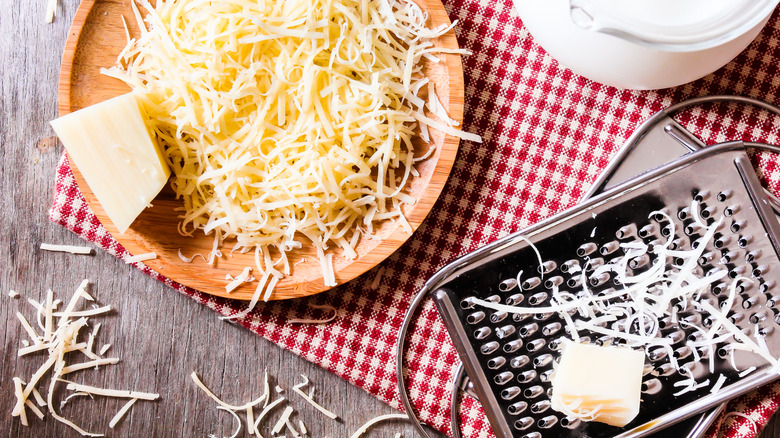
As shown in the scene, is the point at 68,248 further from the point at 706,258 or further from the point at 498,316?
the point at 706,258

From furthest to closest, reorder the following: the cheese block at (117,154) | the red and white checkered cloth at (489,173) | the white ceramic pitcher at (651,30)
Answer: the red and white checkered cloth at (489,173) < the cheese block at (117,154) < the white ceramic pitcher at (651,30)

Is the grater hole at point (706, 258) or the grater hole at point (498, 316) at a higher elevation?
the grater hole at point (706, 258)

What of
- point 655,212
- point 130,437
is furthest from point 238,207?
point 655,212

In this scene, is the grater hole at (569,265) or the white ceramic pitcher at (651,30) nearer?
the white ceramic pitcher at (651,30)

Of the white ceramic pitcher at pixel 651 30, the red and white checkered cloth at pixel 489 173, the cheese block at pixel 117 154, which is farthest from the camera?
the red and white checkered cloth at pixel 489 173

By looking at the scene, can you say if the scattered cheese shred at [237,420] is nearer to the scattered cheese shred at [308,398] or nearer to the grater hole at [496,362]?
the scattered cheese shred at [308,398]

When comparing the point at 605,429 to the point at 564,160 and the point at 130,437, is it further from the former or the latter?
the point at 130,437

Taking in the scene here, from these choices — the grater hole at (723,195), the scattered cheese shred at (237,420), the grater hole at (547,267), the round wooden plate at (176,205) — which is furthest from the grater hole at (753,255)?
the scattered cheese shred at (237,420)

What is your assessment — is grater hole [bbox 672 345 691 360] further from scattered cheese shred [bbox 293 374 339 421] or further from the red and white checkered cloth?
scattered cheese shred [bbox 293 374 339 421]
